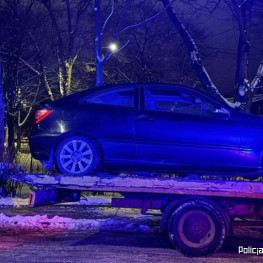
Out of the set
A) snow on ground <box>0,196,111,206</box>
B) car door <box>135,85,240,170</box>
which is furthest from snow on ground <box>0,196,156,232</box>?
car door <box>135,85,240,170</box>

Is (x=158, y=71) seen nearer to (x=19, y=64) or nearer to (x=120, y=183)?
(x=19, y=64)

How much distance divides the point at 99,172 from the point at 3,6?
1581 centimetres

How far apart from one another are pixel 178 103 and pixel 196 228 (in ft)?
5.82

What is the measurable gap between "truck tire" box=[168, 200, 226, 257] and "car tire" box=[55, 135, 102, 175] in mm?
1330

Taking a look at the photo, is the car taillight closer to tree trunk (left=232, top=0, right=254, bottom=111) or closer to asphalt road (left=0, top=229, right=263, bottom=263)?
asphalt road (left=0, top=229, right=263, bottom=263)

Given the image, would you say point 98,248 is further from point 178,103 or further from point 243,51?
point 243,51

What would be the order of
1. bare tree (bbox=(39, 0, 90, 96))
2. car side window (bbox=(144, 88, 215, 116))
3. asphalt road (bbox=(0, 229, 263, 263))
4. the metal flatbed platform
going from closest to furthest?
1. the metal flatbed platform
2. asphalt road (bbox=(0, 229, 263, 263))
3. car side window (bbox=(144, 88, 215, 116))
4. bare tree (bbox=(39, 0, 90, 96))

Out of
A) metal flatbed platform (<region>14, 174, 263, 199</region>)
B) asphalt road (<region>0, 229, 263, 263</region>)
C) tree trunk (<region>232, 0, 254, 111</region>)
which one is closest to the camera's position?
metal flatbed platform (<region>14, 174, 263, 199</region>)

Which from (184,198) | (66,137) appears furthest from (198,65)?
(66,137)

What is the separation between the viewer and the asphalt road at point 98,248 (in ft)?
18.7

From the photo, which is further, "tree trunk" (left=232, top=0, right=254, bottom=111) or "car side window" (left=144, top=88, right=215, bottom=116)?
"tree trunk" (left=232, top=0, right=254, bottom=111)

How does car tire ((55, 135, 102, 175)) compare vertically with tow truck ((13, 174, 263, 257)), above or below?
above

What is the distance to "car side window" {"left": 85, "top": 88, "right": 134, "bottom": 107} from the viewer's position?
Answer: 6.14m

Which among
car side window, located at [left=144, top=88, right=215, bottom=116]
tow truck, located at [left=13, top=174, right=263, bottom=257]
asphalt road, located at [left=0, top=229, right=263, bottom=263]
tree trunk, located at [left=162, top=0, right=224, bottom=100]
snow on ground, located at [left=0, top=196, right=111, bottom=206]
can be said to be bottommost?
asphalt road, located at [left=0, top=229, right=263, bottom=263]
